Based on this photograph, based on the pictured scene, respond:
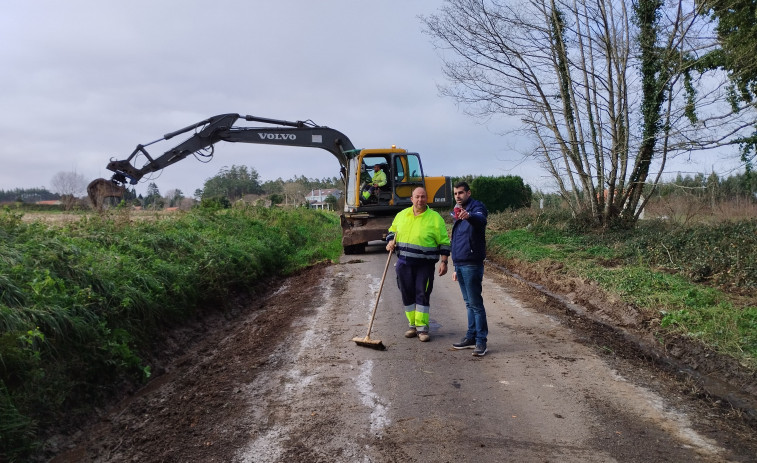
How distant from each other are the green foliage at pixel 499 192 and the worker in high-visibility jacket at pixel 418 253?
24767mm

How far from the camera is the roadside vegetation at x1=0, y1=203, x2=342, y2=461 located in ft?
15.3

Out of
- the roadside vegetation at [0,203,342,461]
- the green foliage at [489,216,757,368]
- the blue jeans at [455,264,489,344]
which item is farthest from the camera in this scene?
the green foliage at [489,216,757,368]

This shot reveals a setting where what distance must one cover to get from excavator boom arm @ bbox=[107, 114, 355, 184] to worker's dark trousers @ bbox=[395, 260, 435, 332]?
10.5m

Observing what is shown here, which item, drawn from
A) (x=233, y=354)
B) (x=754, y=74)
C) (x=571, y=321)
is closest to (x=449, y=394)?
(x=233, y=354)

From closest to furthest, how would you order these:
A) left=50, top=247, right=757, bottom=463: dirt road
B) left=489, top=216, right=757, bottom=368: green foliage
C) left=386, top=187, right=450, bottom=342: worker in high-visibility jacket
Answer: left=50, top=247, right=757, bottom=463: dirt road → left=489, top=216, right=757, bottom=368: green foliage → left=386, top=187, right=450, bottom=342: worker in high-visibility jacket

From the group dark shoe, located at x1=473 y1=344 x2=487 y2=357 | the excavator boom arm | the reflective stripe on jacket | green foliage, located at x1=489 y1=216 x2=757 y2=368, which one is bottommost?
dark shoe, located at x1=473 y1=344 x2=487 y2=357

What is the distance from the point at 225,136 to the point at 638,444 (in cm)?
1526

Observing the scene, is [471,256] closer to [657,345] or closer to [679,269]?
[657,345]

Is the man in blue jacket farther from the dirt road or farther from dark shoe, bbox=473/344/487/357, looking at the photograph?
the dirt road

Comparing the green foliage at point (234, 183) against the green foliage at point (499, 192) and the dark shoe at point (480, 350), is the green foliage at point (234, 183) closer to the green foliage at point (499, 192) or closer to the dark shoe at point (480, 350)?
the green foliage at point (499, 192)

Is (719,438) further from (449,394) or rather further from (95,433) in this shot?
(95,433)

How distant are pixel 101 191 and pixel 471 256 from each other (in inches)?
478

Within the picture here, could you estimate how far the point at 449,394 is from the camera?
5230 mm

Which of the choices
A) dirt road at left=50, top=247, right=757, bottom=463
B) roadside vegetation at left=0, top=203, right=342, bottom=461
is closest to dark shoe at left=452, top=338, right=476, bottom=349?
dirt road at left=50, top=247, right=757, bottom=463
